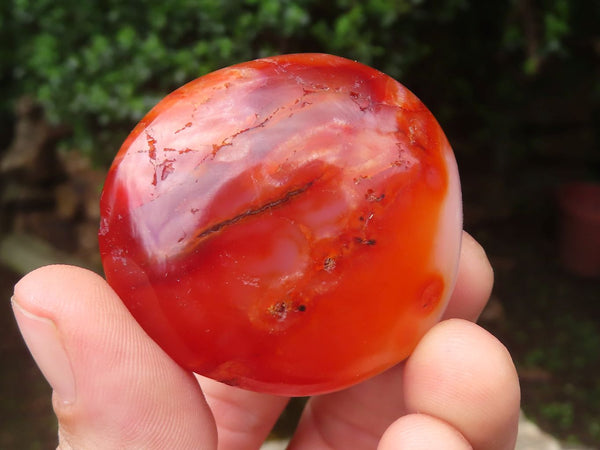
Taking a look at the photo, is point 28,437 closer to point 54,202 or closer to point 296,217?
point 54,202

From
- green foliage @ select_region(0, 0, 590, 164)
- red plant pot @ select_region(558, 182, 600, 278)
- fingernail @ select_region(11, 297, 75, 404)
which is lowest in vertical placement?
red plant pot @ select_region(558, 182, 600, 278)

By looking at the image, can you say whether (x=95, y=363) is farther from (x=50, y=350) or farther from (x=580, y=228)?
(x=580, y=228)

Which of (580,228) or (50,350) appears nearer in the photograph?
(50,350)

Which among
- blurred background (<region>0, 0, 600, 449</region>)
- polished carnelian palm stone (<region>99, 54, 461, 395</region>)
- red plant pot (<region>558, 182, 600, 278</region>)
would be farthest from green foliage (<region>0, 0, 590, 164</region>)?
polished carnelian palm stone (<region>99, 54, 461, 395</region>)

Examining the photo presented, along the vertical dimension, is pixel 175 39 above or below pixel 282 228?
below

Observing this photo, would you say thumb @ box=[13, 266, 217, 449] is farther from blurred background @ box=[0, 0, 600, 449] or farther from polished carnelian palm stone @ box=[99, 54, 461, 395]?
blurred background @ box=[0, 0, 600, 449]

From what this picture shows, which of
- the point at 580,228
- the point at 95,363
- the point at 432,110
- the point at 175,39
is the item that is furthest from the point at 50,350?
the point at 580,228

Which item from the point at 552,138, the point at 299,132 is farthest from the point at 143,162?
the point at 552,138

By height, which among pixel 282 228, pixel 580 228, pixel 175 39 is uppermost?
pixel 282 228
